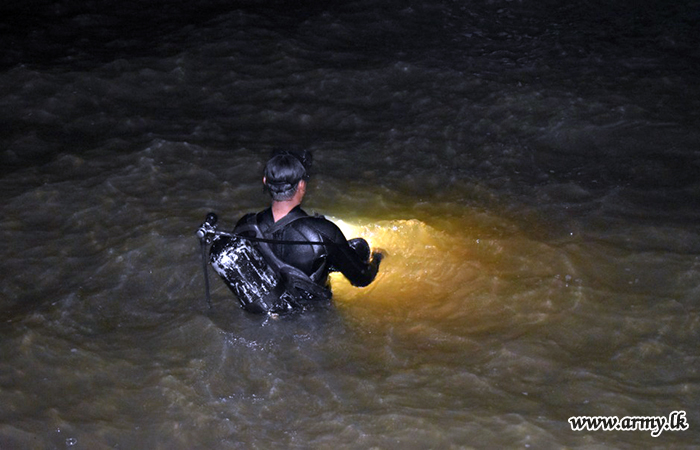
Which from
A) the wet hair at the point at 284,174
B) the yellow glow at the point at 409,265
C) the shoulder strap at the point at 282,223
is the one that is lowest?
the yellow glow at the point at 409,265

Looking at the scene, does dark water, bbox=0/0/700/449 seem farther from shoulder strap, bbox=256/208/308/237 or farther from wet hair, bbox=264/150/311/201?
wet hair, bbox=264/150/311/201

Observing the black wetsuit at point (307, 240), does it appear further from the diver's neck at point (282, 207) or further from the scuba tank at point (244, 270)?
the scuba tank at point (244, 270)

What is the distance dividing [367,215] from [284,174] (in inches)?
72.8

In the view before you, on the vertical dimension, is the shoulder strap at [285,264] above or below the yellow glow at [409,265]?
above

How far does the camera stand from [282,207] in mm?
5133

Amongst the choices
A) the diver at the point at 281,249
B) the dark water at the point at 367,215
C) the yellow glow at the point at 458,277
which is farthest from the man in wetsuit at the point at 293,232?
the yellow glow at the point at 458,277

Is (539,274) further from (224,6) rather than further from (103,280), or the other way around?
(224,6)

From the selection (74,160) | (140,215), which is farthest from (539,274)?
(74,160)

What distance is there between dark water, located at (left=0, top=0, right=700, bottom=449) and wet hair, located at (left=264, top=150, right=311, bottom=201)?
941 mm

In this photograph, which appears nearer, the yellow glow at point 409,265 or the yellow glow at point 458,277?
the yellow glow at point 458,277

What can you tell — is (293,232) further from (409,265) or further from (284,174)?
(409,265)

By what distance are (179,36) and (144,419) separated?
6.92 metres

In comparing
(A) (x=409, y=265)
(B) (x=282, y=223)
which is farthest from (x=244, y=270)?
(A) (x=409, y=265)

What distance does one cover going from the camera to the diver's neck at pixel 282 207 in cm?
512
